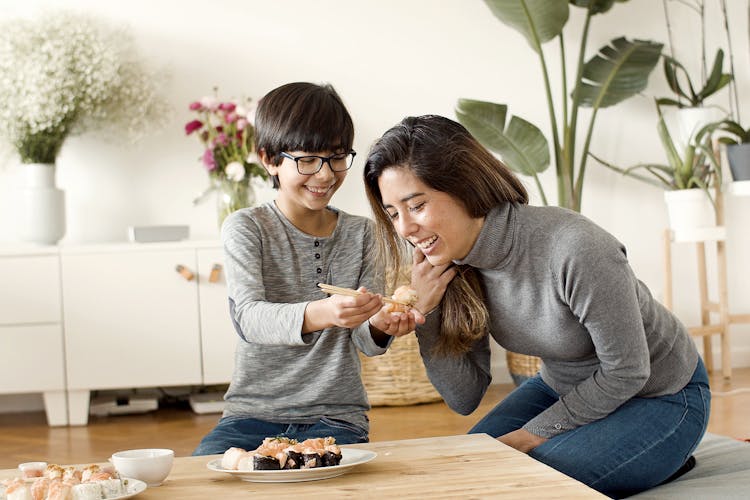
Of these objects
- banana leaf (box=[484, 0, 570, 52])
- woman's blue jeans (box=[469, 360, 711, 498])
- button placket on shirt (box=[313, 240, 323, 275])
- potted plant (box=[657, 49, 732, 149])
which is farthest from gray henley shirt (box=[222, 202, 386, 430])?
potted plant (box=[657, 49, 732, 149])

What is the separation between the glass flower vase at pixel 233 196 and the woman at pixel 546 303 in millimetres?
2173

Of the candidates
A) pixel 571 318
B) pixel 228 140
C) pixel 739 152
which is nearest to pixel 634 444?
pixel 571 318

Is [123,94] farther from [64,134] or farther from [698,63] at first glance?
[698,63]

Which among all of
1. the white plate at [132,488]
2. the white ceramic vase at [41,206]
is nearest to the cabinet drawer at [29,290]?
the white ceramic vase at [41,206]

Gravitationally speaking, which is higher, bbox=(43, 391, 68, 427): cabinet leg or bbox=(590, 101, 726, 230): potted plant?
bbox=(590, 101, 726, 230): potted plant

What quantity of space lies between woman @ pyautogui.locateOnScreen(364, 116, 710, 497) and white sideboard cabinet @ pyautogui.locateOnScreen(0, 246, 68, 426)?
94.0 inches

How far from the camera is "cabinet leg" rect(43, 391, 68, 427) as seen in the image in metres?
4.06

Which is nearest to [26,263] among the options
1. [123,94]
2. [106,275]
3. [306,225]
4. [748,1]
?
[106,275]

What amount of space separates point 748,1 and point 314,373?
368cm

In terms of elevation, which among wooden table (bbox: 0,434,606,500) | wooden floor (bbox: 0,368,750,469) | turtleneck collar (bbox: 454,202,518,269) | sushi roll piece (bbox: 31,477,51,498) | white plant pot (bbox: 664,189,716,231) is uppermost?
white plant pot (bbox: 664,189,716,231)

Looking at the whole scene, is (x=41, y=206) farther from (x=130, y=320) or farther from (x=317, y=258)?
(x=317, y=258)

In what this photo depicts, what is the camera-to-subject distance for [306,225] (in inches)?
88.4

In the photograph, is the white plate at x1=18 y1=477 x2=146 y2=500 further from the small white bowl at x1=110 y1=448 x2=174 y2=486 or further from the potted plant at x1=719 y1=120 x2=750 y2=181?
the potted plant at x1=719 y1=120 x2=750 y2=181

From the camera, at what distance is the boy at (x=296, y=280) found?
6.92 feet
